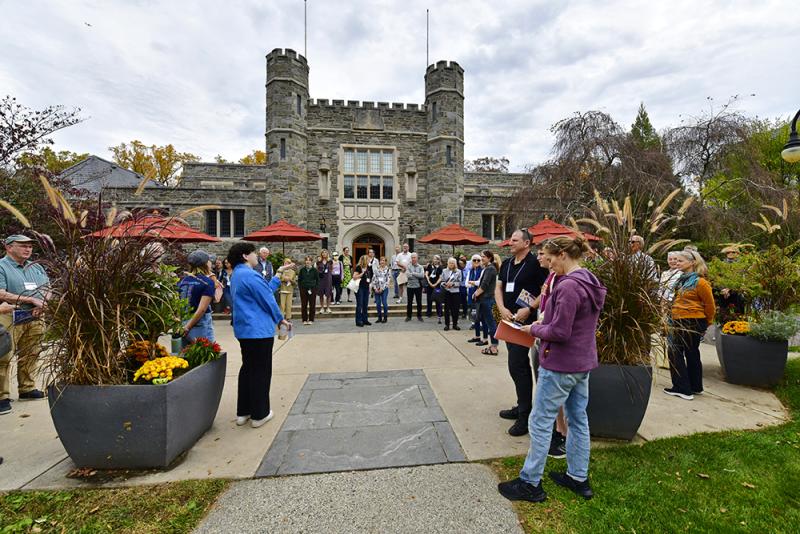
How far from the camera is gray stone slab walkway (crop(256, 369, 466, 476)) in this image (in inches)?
115

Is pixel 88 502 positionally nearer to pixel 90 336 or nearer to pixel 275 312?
pixel 90 336

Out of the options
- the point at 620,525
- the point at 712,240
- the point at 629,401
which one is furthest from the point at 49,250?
the point at 712,240

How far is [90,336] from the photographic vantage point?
2668mm

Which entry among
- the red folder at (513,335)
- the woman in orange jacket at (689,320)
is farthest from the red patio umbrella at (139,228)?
the woman in orange jacket at (689,320)

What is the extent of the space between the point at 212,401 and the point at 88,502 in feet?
3.53

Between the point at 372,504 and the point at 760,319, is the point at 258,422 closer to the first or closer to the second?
the point at 372,504

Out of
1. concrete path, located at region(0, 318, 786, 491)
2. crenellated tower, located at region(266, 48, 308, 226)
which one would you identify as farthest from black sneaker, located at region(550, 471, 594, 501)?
crenellated tower, located at region(266, 48, 308, 226)

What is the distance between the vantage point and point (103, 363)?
8.77ft

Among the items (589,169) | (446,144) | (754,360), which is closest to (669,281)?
(754,360)

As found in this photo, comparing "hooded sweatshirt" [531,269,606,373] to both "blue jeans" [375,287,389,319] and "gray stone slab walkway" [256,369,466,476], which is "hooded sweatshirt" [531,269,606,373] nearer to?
"gray stone slab walkway" [256,369,466,476]

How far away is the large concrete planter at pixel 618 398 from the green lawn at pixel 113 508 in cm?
309

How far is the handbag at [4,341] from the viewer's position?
3.71m

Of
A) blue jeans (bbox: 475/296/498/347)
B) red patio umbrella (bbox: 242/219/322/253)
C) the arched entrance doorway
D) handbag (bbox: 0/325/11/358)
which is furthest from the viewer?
the arched entrance doorway

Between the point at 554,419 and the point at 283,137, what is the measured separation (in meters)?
18.5
